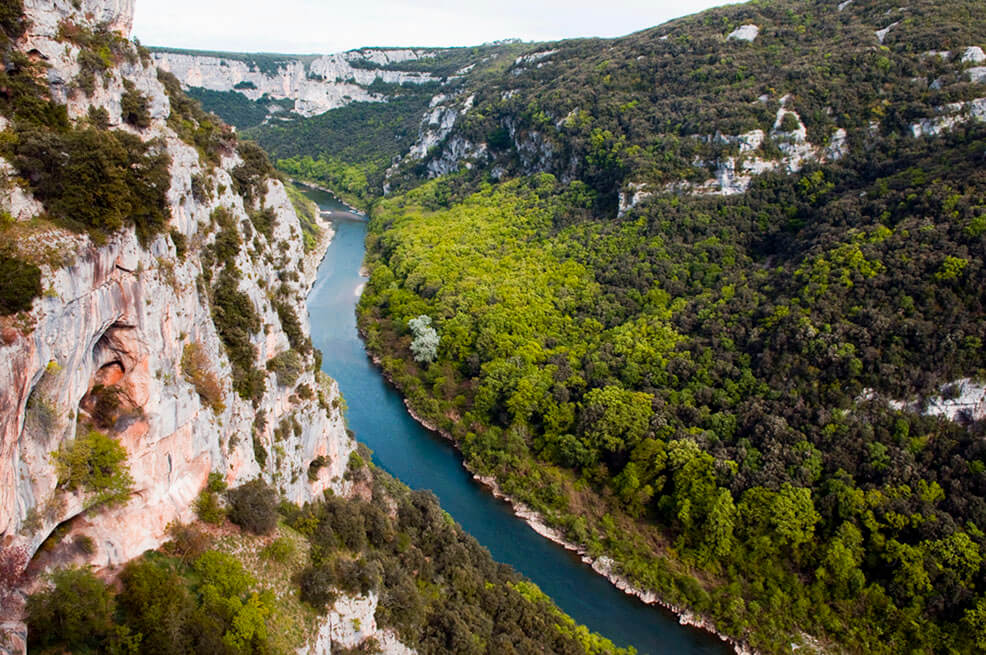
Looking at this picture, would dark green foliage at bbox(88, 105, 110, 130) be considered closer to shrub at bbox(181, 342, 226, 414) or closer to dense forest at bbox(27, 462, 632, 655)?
shrub at bbox(181, 342, 226, 414)

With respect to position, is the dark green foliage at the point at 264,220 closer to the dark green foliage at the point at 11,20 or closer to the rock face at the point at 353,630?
the dark green foliage at the point at 11,20

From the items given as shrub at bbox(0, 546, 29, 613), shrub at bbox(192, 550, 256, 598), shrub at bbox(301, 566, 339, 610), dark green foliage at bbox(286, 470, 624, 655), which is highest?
shrub at bbox(0, 546, 29, 613)

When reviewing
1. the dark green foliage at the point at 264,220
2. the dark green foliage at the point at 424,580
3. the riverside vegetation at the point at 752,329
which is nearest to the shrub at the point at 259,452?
the dark green foliage at the point at 424,580

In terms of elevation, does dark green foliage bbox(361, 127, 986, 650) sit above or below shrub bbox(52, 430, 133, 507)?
below

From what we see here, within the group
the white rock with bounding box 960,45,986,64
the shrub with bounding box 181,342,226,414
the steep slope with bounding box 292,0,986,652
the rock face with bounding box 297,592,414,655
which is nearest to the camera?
the shrub with bounding box 181,342,226,414

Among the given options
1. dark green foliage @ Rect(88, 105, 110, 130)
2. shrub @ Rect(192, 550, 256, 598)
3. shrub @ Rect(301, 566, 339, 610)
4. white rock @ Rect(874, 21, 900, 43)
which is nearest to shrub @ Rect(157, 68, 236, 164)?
dark green foliage @ Rect(88, 105, 110, 130)

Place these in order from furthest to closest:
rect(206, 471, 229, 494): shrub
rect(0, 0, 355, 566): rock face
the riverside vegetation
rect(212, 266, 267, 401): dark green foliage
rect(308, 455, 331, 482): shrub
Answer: the riverside vegetation < rect(308, 455, 331, 482): shrub < rect(212, 266, 267, 401): dark green foliage < rect(206, 471, 229, 494): shrub < rect(0, 0, 355, 566): rock face

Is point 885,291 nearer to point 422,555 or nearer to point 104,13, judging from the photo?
point 422,555

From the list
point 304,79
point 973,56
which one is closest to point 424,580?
point 973,56
